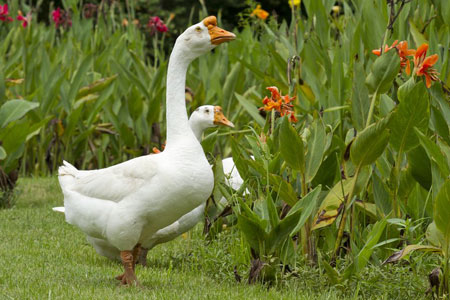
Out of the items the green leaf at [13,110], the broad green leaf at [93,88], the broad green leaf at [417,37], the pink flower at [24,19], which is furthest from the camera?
the pink flower at [24,19]

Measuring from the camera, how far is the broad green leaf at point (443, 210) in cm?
340

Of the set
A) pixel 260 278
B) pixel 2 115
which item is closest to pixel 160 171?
pixel 260 278

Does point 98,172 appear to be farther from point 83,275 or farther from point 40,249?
point 40,249

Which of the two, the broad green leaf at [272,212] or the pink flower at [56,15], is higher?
the broad green leaf at [272,212]

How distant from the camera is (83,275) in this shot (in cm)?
436

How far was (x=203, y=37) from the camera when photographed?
13.6 ft

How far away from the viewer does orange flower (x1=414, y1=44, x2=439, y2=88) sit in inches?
143

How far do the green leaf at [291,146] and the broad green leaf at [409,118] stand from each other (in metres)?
0.48

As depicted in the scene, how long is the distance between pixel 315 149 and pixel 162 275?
116 centimetres

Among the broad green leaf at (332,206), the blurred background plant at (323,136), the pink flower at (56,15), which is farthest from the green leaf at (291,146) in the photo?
the pink flower at (56,15)

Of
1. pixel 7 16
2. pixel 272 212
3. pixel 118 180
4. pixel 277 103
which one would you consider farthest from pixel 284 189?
pixel 7 16

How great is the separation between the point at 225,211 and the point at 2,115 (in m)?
2.79

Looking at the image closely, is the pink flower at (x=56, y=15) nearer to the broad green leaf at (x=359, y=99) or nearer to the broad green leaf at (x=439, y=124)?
the broad green leaf at (x=359, y=99)

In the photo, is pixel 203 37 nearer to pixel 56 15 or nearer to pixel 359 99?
pixel 359 99
